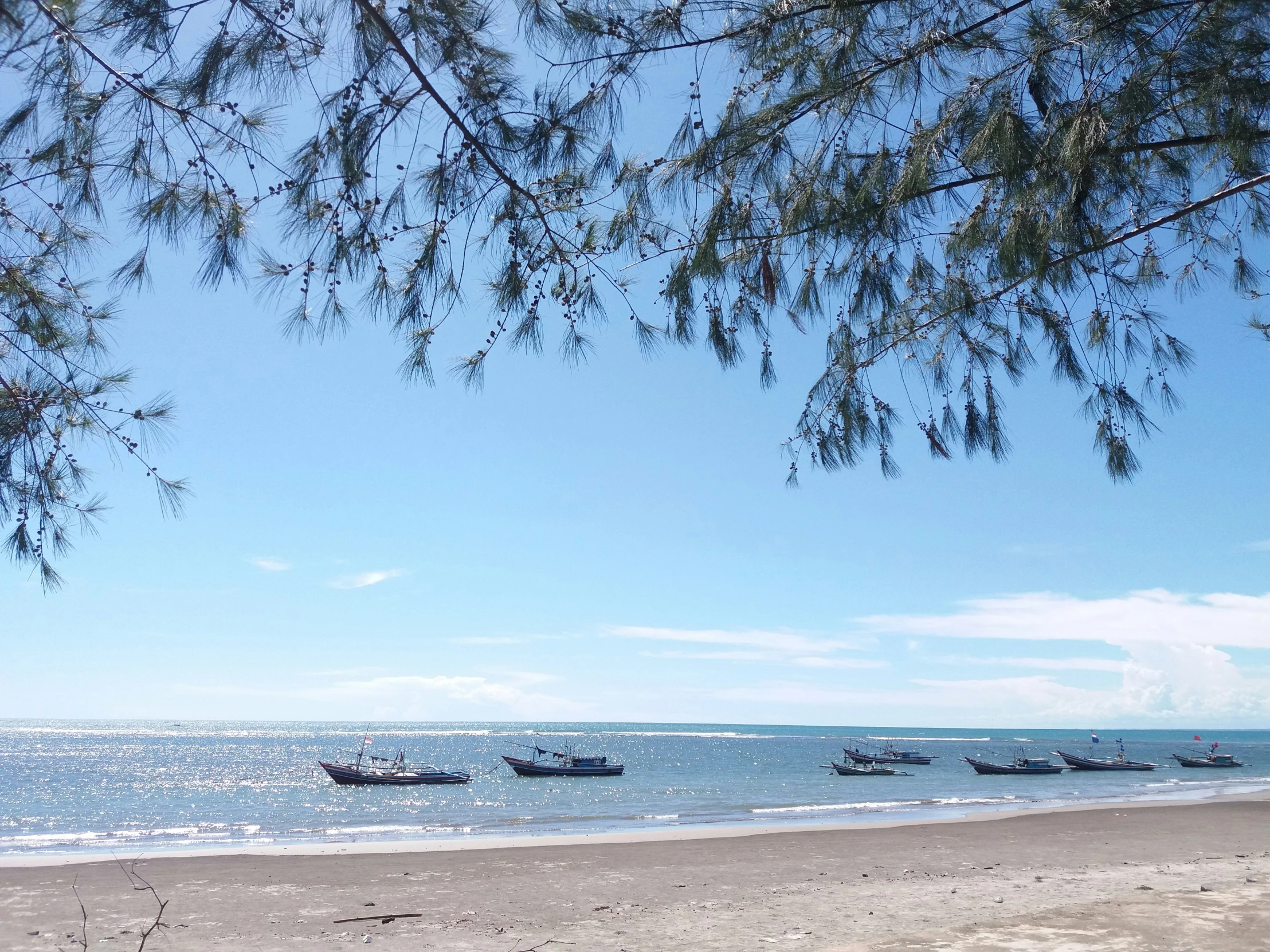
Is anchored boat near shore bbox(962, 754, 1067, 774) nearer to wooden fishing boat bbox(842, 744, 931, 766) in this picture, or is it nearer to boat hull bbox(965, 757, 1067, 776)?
boat hull bbox(965, 757, 1067, 776)

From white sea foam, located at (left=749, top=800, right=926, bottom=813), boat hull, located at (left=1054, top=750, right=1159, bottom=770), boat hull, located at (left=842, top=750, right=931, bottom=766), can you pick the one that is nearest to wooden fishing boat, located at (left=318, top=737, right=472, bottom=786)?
white sea foam, located at (left=749, top=800, right=926, bottom=813)

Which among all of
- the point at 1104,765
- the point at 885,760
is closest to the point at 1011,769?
the point at 1104,765

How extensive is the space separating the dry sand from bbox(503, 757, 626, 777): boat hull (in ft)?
110

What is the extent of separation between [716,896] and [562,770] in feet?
135

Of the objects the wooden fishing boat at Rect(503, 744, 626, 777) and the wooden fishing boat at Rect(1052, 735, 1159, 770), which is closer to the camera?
the wooden fishing boat at Rect(503, 744, 626, 777)

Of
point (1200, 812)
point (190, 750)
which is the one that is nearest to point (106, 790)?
point (1200, 812)

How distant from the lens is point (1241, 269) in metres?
4.74

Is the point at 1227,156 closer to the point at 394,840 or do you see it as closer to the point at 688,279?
the point at 688,279

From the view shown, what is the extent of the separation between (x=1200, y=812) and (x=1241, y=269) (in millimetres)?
24466

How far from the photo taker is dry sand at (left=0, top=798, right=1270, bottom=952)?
7520 mm

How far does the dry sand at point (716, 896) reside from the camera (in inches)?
296

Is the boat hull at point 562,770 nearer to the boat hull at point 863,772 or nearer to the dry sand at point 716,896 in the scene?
the boat hull at point 863,772

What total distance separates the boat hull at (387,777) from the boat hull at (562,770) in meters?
7.05

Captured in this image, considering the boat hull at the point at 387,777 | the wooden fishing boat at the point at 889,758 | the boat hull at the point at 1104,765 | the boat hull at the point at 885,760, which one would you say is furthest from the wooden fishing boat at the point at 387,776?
the boat hull at the point at 1104,765
